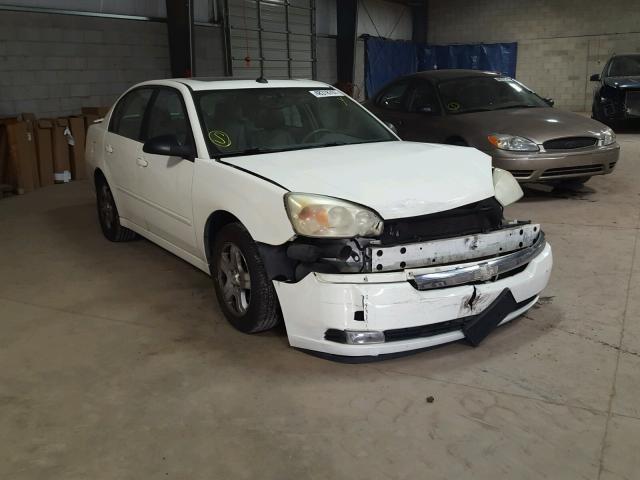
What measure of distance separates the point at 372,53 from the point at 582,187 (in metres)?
10.4

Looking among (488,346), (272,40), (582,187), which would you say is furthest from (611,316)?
(272,40)

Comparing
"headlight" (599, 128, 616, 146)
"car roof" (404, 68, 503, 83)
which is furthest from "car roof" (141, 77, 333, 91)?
"headlight" (599, 128, 616, 146)

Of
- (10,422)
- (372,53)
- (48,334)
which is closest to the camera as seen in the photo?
(10,422)

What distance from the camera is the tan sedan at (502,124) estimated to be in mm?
5660

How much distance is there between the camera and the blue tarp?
15938mm

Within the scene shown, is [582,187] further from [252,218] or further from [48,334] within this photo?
[48,334]

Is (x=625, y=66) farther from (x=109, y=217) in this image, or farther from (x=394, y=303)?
(x=394, y=303)

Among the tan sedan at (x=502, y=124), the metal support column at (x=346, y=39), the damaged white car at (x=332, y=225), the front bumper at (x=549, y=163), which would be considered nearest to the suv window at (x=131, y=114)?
the damaged white car at (x=332, y=225)

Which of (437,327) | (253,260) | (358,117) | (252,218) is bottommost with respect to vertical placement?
(437,327)

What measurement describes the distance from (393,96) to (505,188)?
13.6ft

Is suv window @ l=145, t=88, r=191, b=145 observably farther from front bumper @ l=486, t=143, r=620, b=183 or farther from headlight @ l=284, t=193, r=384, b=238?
front bumper @ l=486, t=143, r=620, b=183

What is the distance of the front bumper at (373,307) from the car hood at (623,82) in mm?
9541

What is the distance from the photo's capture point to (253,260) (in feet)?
9.44

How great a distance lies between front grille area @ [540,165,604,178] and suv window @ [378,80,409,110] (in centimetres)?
192
